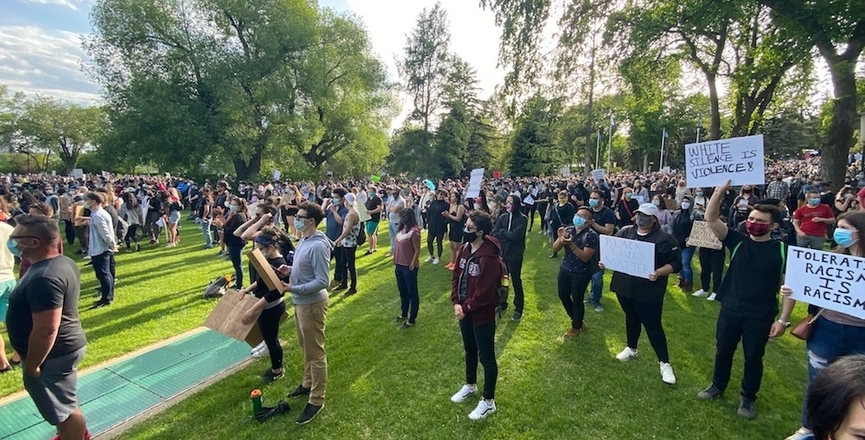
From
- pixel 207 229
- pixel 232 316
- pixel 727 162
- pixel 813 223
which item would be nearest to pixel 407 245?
pixel 232 316

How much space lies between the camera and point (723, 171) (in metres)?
4.19

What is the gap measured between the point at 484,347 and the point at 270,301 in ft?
8.00

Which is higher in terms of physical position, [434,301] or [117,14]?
[117,14]

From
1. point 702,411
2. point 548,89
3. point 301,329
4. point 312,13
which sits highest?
point 312,13

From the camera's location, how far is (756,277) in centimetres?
380

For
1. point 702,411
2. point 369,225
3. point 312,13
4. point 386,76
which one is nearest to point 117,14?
point 312,13

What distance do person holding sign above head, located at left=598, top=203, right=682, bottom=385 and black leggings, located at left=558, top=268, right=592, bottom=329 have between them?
77 centimetres

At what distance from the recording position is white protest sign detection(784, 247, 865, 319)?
10.0ft

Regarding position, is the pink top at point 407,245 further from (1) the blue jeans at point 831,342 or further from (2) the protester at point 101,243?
(2) the protester at point 101,243

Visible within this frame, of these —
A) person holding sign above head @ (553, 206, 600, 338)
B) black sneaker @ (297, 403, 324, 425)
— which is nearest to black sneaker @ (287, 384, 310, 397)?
black sneaker @ (297, 403, 324, 425)

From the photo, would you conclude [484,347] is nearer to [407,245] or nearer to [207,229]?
[407,245]

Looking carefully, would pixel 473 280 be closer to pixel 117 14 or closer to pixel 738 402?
pixel 738 402

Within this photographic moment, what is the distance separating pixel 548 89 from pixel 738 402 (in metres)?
17.8

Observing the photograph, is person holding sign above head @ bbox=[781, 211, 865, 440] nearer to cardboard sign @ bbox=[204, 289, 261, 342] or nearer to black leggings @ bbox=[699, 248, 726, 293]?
black leggings @ bbox=[699, 248, 726, 293]
